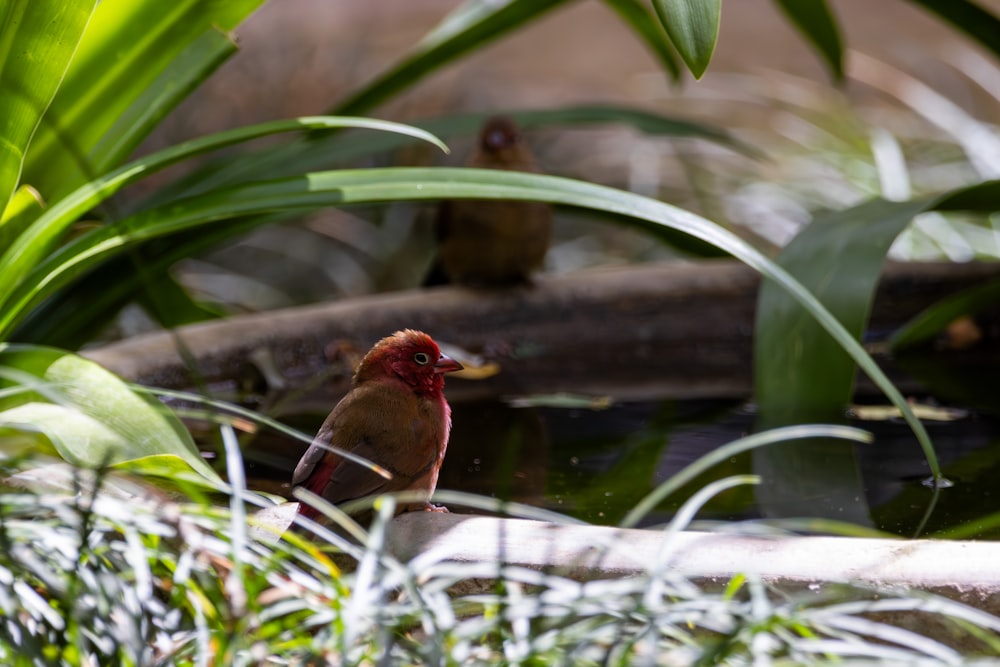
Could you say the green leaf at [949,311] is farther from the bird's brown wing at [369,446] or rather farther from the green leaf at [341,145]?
the bird's brown wing at [369,446]

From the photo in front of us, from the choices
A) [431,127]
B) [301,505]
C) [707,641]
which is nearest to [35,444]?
[301,505]

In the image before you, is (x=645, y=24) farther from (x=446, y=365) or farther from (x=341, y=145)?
(x=446, y=365)

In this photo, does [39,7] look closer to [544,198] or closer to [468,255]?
[544,198]

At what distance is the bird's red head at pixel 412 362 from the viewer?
155cm

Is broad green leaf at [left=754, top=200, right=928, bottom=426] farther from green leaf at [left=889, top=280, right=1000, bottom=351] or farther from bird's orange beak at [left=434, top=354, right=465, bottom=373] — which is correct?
bird's orange beak at [left=434, top=354, right=465, bottom=373]

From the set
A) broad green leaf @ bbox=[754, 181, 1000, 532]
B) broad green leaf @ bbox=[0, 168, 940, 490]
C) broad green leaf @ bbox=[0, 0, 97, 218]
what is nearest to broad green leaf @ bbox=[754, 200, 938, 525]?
broad green leaf @ bbox=[754, 181, 1000, 532]

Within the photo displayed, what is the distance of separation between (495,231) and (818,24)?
912mm

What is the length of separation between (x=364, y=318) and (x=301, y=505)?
1.13 metres

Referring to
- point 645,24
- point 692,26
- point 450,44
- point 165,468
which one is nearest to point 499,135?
point 645,24

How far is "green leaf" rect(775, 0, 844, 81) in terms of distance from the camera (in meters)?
2.51

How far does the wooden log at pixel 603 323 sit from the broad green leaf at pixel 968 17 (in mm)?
523

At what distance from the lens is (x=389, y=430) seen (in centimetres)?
145

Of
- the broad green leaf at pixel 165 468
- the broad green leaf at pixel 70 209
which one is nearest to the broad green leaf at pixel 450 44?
the broad green leaf at pixel 70 209

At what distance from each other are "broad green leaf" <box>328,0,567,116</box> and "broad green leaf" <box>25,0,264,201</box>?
52cm
